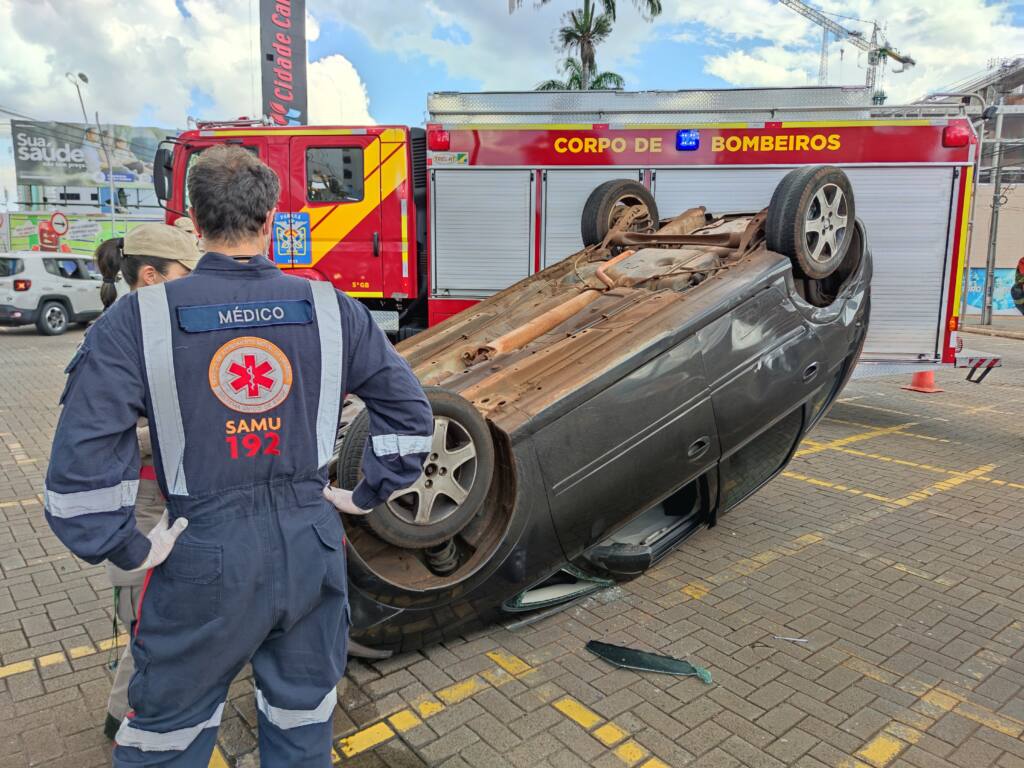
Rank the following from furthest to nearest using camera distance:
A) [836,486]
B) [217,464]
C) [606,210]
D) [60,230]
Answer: [60,230], [836,486], [606,210], [217,464]

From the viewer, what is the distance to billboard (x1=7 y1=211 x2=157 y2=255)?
120ft

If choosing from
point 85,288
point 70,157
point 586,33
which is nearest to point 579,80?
point 586,33

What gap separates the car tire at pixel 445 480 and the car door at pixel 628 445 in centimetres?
33

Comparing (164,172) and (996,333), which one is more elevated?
(164,172)

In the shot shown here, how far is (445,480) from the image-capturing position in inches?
118

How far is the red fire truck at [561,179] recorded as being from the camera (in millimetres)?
7395

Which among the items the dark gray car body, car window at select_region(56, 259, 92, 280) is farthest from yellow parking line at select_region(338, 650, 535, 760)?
car window at select_region(56, 259, 92, 280)

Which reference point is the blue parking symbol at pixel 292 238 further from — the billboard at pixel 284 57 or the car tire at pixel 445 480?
the billboard at pixel 284 57

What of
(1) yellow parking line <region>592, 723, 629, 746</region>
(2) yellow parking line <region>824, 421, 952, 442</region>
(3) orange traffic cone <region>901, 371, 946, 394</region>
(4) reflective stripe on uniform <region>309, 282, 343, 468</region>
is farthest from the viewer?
(3) orange traffic cone <region>901, 371, 946, 394</region>

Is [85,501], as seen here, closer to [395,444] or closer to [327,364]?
[327,364]

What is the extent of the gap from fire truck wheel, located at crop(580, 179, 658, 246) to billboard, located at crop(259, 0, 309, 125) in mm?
16840

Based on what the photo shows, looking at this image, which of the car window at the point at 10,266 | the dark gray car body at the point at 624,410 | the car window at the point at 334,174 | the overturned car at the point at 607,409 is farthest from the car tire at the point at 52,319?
the dark gray car body at the point at 624,410

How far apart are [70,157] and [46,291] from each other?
3546cm

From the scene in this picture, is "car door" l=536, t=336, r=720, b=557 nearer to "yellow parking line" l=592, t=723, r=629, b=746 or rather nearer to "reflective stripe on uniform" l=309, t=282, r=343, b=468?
"yellow parking line" l=592, t=723, r=629, b=746
